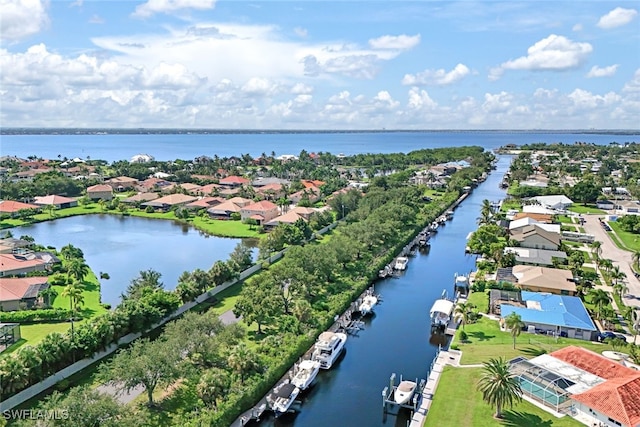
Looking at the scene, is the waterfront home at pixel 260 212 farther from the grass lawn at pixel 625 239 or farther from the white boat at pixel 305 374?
the grass lawn at pixel 625 239

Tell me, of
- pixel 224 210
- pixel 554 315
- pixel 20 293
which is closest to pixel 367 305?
pixel 554 315

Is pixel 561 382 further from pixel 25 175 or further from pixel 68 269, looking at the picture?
pixel 25 175

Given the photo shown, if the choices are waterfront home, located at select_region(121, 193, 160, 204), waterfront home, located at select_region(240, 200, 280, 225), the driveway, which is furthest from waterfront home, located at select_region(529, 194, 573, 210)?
waterfront home, located at select_region(121, 193, 160, 204)

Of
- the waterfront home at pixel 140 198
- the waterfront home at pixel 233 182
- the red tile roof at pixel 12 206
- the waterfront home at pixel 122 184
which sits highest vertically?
the waterfront home at pixel 233 182

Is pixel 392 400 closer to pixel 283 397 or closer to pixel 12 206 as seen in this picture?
pixel 283 397

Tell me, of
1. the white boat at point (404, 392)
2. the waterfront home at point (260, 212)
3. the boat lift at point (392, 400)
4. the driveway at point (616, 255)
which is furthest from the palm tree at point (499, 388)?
the waterfront home at point (260, 212)

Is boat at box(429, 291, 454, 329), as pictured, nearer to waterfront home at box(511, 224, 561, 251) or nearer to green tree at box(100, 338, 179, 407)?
green tree at box(100, 338, 179, 407)
